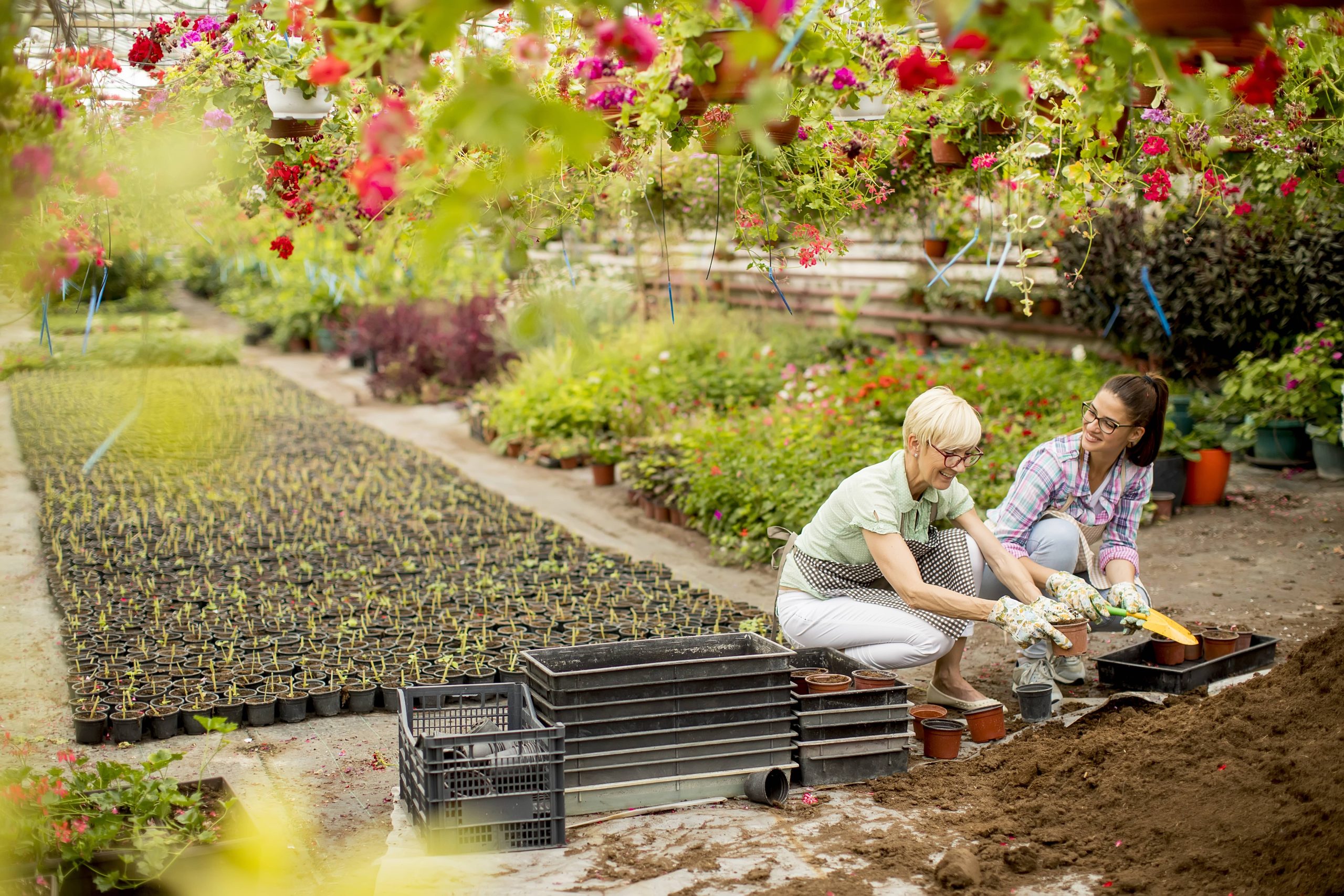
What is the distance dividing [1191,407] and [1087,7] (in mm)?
5477

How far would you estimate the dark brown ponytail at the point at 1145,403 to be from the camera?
3.47m

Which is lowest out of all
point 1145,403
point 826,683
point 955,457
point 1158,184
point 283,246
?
point 826,683

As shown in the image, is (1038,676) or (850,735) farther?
(1038,676)

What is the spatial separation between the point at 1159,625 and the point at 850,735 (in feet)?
3.24

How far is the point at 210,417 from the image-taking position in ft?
4.95

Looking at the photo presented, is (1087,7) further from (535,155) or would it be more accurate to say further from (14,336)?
(14,336)

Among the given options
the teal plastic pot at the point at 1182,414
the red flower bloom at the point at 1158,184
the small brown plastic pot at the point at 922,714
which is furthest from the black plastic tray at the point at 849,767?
the teal plastic pot at the point at 1182,414

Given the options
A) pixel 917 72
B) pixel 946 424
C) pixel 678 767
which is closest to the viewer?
pixel 917 72

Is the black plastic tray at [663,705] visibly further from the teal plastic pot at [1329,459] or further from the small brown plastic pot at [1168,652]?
the teal plastic pot at [1329,459]

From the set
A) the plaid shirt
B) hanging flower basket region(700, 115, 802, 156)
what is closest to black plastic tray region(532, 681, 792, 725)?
the plaid shirt

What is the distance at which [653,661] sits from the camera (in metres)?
3.08

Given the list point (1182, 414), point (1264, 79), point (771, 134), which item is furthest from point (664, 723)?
point (1182, 414)

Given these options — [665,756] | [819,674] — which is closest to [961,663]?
[819,674]

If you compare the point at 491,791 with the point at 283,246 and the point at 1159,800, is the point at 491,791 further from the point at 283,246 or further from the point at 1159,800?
the point at 283,246
